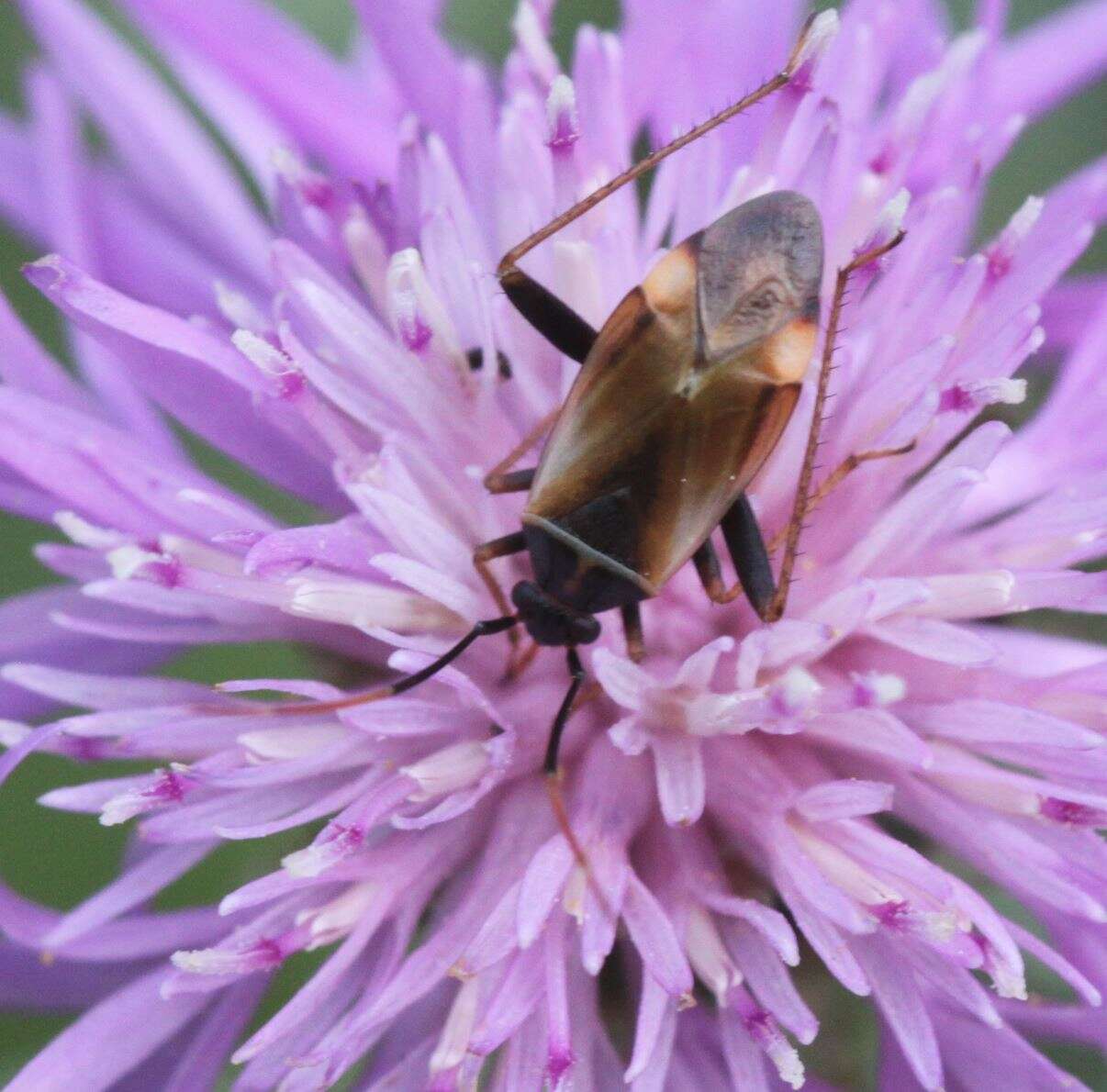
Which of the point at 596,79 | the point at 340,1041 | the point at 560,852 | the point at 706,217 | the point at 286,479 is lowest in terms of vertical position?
the point at 340,1041

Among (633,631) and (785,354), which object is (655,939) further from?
(785,354)

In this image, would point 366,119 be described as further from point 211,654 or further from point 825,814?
point 825,814

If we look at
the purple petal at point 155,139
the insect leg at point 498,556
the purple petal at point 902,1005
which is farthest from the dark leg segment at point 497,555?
the purple petal at point 155,139

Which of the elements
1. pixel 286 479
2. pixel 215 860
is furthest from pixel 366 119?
pixel 215 860

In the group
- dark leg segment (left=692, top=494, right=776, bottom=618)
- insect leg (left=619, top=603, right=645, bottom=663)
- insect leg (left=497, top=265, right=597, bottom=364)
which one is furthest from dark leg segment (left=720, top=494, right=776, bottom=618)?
insect leg (left=497, top=265, right=597, bottom=364)

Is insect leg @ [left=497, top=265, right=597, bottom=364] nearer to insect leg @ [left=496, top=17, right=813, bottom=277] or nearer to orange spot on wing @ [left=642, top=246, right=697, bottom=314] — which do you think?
insect leg @ [left=496, top=17, right=813, bottom=277]
